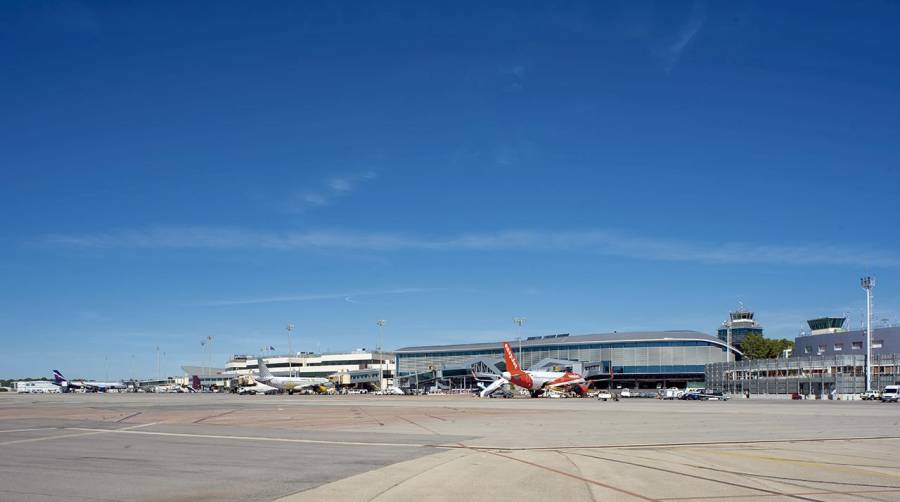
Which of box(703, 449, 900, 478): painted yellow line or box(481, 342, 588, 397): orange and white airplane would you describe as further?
box(481, 342, 588, 397): orange and white airplane

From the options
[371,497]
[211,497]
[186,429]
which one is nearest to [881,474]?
[371,497]

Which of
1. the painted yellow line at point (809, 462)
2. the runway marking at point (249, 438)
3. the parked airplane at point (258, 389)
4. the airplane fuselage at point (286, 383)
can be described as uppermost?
the painted yellow line at point (809, 462)

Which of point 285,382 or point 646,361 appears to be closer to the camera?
point 285,382

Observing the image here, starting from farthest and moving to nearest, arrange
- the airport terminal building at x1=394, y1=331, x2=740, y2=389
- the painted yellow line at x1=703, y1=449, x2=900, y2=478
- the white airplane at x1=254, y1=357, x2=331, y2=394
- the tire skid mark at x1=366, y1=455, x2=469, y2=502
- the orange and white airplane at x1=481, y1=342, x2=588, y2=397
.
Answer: the airport terminal building at x1=394, y1=331, x2=740, y2=389 < the white airplane at x1=254, y1=357, x2=331, y2=394 < the orange and white airplane at x1=481, y1=342, x2=588, y2=397 < the painted yellow line at x1=703, y1=449, x2=900, y2=478 < the tire skid mark at x1=366, y1=455, x2=469, y2=502

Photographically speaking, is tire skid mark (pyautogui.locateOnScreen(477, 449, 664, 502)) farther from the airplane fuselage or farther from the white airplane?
the white airplane

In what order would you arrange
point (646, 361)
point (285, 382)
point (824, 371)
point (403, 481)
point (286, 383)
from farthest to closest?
point (646, 361)
point (286, 383)
point (285, 382)
point (824, 371)
point (403, 481)

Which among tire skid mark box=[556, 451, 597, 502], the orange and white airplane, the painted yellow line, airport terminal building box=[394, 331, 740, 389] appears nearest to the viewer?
tire skid mark box=[556, 451, 597, 502]

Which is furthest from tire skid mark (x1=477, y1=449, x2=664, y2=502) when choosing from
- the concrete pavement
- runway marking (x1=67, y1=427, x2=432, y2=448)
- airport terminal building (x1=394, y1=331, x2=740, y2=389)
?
airport terminal building (x1=394, y1=331, x2=740, y2=389)

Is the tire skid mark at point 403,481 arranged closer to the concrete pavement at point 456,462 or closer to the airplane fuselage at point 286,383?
the concrete pavement at point 456,462

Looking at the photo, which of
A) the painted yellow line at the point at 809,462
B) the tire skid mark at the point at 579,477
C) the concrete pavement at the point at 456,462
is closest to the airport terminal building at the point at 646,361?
the concrete pavement at the point at 456,462

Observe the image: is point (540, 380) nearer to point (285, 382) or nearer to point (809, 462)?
point (285, 382)

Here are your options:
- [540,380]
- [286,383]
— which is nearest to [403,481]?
[540,380]

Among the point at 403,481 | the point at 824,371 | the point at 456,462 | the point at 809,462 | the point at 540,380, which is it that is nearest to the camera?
the point at 403,481

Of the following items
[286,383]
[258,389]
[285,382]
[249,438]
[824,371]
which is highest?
[249,438]
